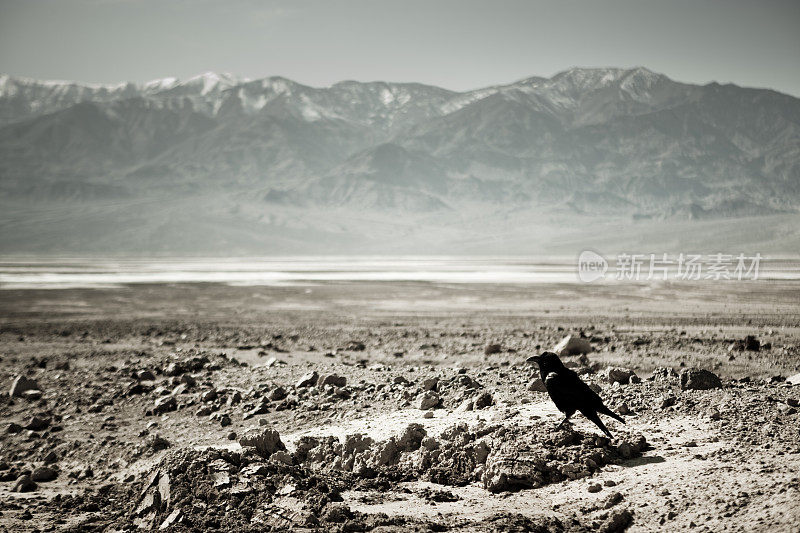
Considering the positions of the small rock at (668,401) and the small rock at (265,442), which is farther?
the small rock at (668,401)

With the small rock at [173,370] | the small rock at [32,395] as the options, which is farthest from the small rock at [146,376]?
A: the small rock at [32,395]

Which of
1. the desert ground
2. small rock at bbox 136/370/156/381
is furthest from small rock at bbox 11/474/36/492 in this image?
small rock at bbox 136/370/156/381

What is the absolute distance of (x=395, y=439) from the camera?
772cm

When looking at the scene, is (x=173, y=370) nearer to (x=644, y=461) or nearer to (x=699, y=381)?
(x=699, y=381)

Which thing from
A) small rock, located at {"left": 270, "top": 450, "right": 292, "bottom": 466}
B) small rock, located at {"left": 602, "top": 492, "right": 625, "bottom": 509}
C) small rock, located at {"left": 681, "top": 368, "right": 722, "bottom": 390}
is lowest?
small rock, located at {"left": 270, "top": 450, "right": 292, "bottom": 466}

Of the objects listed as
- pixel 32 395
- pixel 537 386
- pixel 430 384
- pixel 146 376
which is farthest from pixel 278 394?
pixel 32 395

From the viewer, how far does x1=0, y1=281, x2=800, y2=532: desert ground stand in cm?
594

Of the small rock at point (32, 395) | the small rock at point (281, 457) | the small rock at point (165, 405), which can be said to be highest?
the small rock at point (281, 457)

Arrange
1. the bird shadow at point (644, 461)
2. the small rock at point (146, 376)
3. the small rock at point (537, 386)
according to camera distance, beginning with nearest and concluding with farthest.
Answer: the bird shadow at point (644, 461) → the small rock at point (537, 386) → the small rock at point (146, 376)

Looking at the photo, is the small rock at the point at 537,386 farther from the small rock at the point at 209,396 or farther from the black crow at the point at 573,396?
the small rock at the point at 209,396

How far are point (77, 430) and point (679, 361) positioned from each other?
10.7 meters

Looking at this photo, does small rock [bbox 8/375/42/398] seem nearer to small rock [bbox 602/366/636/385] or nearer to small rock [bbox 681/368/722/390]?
small rock [bbox 602/366/636/385]

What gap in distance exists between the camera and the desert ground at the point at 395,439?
5941 mm

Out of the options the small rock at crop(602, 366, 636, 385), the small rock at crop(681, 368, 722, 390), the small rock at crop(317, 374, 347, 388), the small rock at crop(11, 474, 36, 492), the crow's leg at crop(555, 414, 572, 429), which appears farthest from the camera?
the small rock at crop(317, 374, 347, 388)
